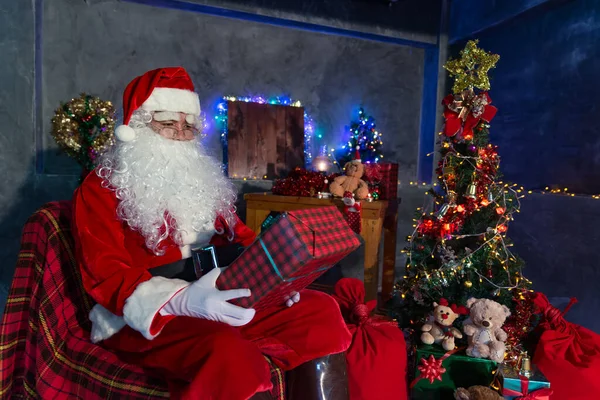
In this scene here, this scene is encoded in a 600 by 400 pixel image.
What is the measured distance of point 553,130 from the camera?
3988 millimetres

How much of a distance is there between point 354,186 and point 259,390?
2.72 meters

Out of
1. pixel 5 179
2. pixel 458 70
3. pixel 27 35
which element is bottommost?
pixel 5 179

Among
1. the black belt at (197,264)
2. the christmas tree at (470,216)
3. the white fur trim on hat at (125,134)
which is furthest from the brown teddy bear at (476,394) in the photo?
the white fur trim on hat at (125,134)

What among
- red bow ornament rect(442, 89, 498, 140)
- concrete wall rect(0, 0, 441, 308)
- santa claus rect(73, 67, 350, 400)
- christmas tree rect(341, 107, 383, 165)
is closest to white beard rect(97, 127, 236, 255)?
santa claus rect(73, 67, 350, 400)

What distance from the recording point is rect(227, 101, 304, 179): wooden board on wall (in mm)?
4473

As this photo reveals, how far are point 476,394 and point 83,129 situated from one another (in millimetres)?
3235

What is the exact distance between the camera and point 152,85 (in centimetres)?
186

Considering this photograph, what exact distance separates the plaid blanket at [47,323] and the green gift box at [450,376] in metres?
1.06

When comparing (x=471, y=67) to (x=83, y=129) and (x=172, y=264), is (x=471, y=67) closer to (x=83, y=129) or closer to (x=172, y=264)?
(x=172, y=264)

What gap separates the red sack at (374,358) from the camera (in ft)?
6.59

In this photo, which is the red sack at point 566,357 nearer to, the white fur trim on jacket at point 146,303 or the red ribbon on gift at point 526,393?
the red ribbon on gift at point 526,393

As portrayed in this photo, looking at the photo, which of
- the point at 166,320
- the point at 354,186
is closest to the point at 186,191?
the point at 166,320

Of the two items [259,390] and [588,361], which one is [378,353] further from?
[588,361]

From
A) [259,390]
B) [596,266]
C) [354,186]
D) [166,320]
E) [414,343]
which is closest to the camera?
[259,390]
